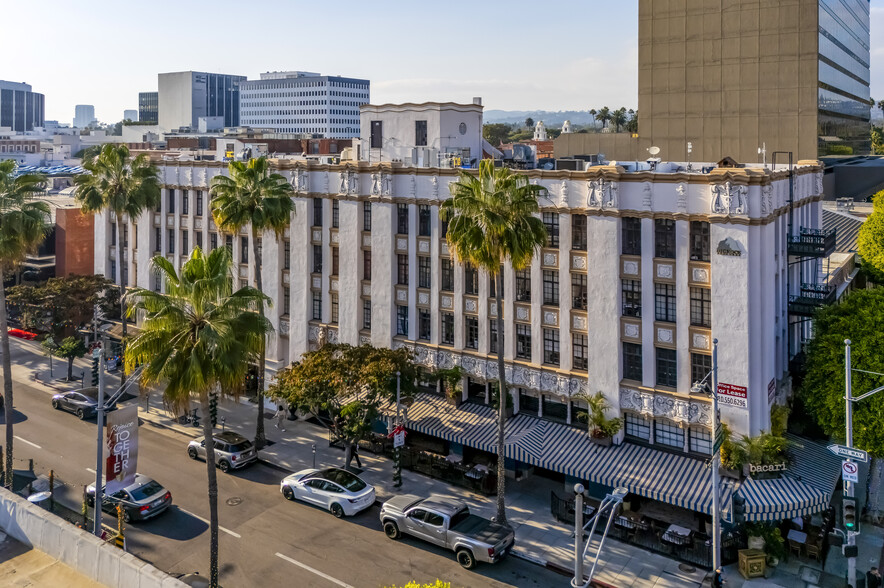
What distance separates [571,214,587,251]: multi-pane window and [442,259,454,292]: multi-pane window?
7.26 meters

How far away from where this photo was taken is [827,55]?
8262 centimetres

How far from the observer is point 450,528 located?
30.5 meters

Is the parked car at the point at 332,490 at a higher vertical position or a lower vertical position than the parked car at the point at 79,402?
lower

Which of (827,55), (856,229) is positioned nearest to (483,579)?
(856,229)

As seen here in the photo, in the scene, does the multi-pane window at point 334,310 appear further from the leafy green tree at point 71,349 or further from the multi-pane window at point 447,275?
the leafy green tree at point 71,349

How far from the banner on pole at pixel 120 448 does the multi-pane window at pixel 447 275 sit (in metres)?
18.2

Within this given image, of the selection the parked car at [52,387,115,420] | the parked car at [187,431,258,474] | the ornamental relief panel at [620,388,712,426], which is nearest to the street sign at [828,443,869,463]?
the ornamental relief panel at [620,388,712,426]

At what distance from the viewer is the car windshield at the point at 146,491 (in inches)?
1321

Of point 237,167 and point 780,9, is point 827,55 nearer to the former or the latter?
point 780,9

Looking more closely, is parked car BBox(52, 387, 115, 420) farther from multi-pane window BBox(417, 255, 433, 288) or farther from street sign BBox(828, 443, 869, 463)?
street sign BBox(828, 443, 869, 463)

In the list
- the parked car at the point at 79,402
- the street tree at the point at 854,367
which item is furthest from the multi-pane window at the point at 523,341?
the parked car at the point at 79,402

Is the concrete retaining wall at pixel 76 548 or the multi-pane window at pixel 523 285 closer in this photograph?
the concrete retaining wall at pixel 76 548

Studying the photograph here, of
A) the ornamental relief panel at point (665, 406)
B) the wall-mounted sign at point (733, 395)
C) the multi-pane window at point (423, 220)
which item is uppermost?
the multi-pane window at point (423, 220)

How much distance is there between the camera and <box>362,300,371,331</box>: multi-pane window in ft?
145
